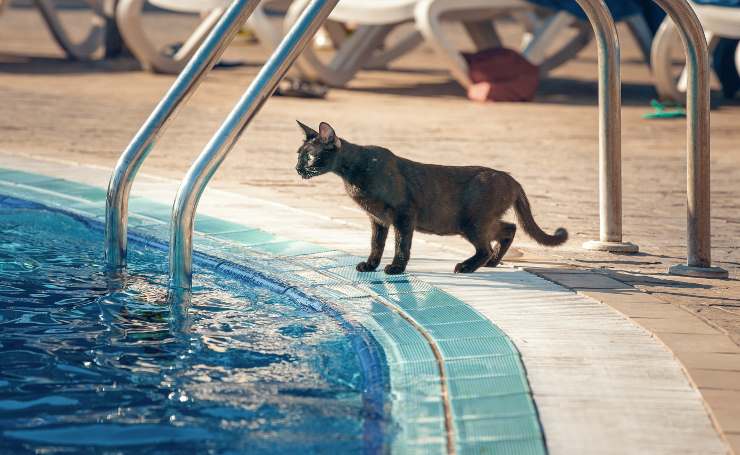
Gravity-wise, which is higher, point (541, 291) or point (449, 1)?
A: point (449, 1)

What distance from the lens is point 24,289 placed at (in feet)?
13.9

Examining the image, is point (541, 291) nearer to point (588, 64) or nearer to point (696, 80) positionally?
point (696, 80)

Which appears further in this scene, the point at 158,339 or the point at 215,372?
the point at 158,339

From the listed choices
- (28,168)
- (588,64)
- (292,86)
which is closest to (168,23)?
(588,64)

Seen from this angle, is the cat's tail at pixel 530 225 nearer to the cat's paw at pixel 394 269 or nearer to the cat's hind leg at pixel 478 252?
the cat's hind leg at pixel 478 252

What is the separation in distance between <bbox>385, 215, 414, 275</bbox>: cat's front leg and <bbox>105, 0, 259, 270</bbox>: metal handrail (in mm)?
910

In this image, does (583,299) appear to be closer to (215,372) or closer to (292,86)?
(215,372)

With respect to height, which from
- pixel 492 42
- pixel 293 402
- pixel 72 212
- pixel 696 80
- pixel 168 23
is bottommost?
pixel 293 402

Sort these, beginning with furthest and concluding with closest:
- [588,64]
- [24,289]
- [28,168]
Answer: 1. [588,64]
2. [28,168]
3. [24,289]

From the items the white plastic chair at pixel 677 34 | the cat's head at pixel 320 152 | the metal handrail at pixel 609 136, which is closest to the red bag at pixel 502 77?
the white plastic chair at pixel 677 34

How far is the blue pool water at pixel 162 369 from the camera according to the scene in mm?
2750

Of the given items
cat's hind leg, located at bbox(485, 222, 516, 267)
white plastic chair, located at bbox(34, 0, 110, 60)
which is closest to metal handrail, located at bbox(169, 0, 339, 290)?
cat's hind leg, located at bbox(485, 222, 516, 267)

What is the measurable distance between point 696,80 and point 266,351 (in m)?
1.93

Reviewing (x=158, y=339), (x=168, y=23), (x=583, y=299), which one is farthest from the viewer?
(x=168, y=23)
